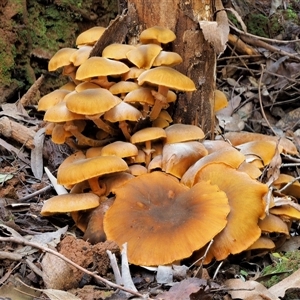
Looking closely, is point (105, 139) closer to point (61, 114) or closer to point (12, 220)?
point (61, 114)

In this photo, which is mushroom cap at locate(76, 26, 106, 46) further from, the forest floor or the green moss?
the green moss

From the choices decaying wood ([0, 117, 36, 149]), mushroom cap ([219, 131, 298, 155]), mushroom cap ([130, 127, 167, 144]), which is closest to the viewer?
mushroom cap ([130, 127, 167, 144])

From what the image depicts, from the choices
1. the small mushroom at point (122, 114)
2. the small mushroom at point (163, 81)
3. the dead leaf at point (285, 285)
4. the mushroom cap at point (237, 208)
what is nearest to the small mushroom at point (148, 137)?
the small mushroom at point (122, 114)

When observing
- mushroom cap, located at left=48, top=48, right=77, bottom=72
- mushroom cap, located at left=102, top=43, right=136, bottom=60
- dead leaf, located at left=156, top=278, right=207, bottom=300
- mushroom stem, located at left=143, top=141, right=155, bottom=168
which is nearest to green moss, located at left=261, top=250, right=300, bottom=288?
dead leaf, located at left=156, top=278, right=207, bottom=300

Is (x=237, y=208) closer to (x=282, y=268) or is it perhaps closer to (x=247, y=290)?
(x=282, y=268)

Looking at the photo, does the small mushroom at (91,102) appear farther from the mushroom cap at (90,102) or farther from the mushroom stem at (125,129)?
the mushroom stem at (125,129)

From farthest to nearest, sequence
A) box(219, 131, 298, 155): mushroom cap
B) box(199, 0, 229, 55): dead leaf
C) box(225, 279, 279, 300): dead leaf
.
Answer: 1. box(219, 131, 298, 155): mushroom cap
2. box(199, 0, 229, 55): dead leaf
3. box(225, 279, 279, 300): dead leaf

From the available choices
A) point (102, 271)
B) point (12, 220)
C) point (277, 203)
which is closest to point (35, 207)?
point (12, 220)

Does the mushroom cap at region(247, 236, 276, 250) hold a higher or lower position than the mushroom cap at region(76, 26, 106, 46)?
lower
